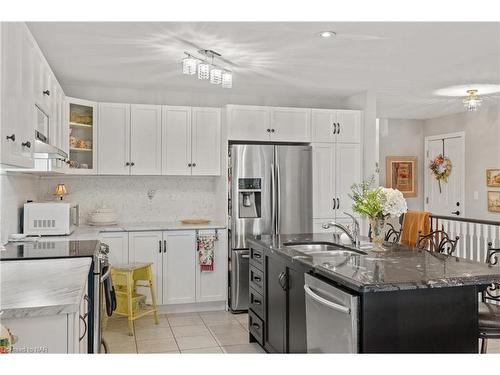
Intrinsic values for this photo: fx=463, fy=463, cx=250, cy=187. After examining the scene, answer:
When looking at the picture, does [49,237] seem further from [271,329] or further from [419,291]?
[419,291]

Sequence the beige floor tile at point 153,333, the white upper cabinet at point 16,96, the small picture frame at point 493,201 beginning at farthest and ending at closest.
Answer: the small picture frame at point 493,201, the beige floor tile at point 153,333, the white upper cabinet at point 16,96

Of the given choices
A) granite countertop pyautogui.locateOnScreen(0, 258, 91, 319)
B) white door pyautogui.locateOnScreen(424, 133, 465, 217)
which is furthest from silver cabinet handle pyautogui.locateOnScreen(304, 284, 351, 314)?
white door pyautogui.locateOnScreen(424, 133, 465, 217)

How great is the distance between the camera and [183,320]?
467 cm

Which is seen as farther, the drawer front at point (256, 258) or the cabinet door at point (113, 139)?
the cabinet door at point (113, 139)

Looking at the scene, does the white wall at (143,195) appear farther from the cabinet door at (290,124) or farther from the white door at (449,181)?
the white door at (449,181)

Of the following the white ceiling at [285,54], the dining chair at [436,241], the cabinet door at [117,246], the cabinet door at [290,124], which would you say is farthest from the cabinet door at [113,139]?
the dining chair at [436,241]

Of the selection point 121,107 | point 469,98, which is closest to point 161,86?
point 121,107

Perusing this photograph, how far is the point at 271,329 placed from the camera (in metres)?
3.37

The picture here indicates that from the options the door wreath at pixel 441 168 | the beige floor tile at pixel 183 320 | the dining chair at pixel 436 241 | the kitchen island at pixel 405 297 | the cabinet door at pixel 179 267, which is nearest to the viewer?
the kitchen island at pixel 405 297

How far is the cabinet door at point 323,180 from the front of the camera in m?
5.28

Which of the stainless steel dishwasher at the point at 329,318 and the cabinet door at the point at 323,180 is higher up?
the cabinet door at the point at 323,180

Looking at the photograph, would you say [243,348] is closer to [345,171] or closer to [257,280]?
[257,280]

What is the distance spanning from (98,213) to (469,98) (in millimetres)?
4488

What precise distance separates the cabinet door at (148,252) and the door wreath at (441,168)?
4.72 meters
